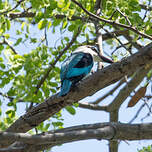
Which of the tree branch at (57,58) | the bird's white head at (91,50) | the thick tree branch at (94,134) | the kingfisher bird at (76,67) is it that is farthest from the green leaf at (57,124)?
the thick tree branch at (94,134)

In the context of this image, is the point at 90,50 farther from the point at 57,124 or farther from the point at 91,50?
the point at 57,124

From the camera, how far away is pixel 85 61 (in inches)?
214

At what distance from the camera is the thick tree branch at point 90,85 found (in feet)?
11.4

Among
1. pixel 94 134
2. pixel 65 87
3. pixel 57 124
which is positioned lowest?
pixel 94 134

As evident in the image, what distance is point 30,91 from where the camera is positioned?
518 cm

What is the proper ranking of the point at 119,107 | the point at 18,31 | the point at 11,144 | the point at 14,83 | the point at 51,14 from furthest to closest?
the point at 18,31, the point at 119,107, the point at 14,83, the point at 51,14, the point at 11,144

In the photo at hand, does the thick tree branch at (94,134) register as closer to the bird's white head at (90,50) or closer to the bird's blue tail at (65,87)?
the bird's blue tail at (65,87)

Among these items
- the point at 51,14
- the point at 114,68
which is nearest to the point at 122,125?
the point at 114,68

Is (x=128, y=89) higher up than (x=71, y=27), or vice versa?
(x=71, y=27)

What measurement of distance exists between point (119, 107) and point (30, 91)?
1.49m

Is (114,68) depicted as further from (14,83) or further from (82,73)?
(14,83)

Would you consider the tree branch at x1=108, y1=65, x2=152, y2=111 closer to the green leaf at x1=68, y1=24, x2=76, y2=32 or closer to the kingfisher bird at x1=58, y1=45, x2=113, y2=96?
the kingfisher bird at x1=58, y1=45, x2=113, y2=96

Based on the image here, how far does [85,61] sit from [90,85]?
1637 millimetres

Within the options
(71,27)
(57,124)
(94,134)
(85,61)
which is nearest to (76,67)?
(85,61)
